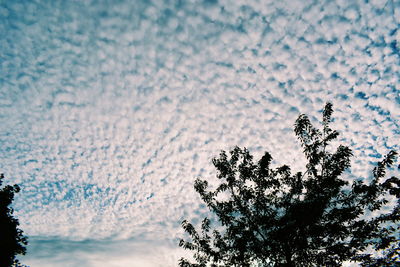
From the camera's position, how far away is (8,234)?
26.5 metres

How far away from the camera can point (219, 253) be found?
12.3 m

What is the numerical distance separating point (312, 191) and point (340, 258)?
124 inches

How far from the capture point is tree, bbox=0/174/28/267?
1024 inches

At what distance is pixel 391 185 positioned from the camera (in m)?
9.58

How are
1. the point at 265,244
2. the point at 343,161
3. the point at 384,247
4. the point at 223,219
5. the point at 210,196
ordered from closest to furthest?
the point at 384,247, the point at 343,161, the point at 265,244, the point at 223,219, the point at 210,196

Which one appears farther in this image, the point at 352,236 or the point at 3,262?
the point at 3,262

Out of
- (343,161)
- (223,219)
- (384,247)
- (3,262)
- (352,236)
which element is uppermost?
(3,262)

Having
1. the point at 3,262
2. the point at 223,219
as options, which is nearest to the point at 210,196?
the point at 223,219

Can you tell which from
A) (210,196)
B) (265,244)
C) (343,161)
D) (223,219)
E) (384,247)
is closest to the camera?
(384,247)

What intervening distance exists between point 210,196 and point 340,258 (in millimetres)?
7011

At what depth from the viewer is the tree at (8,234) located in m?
26.0

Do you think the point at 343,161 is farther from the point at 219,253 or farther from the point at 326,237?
the point at 219,253

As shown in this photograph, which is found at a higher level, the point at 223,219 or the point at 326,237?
the point at 223,219

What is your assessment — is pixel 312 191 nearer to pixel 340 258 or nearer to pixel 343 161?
pixel 343 161
